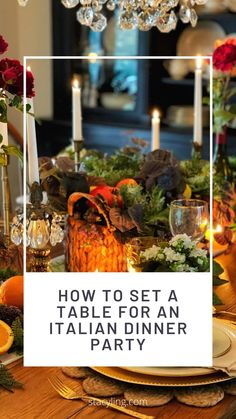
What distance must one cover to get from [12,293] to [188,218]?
1.09 feet

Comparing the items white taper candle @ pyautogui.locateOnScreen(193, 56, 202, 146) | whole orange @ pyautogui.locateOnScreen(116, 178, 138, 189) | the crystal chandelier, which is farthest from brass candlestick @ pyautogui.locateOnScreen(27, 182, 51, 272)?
white taper candle @ pyautogui.locateOnScreen(193, 56, 202, 146)

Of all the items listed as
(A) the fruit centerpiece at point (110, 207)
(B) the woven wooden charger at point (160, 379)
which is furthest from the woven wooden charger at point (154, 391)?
(A) the fruit centerpiece at point (110, 207)

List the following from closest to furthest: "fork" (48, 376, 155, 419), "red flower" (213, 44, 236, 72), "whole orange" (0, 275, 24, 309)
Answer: "fork" (48, 376, 155, 419) < "whole orange" (0, 275, 24, 309) < "red flower" (213, 44, 236, 72)

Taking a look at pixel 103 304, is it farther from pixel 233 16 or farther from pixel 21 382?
pixel 233 16

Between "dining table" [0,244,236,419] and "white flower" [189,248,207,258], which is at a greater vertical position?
"white flower" [189,248,207,258]

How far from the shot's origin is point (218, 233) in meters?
1.55

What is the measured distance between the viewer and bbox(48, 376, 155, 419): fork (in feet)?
2.97

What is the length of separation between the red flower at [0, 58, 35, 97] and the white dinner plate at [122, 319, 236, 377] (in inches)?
18.7

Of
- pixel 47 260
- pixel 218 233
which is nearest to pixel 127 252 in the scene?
pixel 47 260

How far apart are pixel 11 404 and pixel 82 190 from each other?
0.52 m

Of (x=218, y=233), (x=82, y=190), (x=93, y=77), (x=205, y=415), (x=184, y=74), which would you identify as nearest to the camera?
(x=205, y=415)

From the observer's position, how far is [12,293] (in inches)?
45.8

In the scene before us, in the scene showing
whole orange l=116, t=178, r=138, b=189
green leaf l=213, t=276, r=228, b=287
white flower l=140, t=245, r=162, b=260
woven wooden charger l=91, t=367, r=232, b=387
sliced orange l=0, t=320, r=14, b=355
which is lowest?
woven wooden charger l=91, t=367, r=232, b=387

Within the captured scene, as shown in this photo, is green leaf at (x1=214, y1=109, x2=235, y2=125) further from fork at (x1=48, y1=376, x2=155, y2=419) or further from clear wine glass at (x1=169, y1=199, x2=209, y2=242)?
fork at (x1=48, y1=376, x2=155, y2=419)
